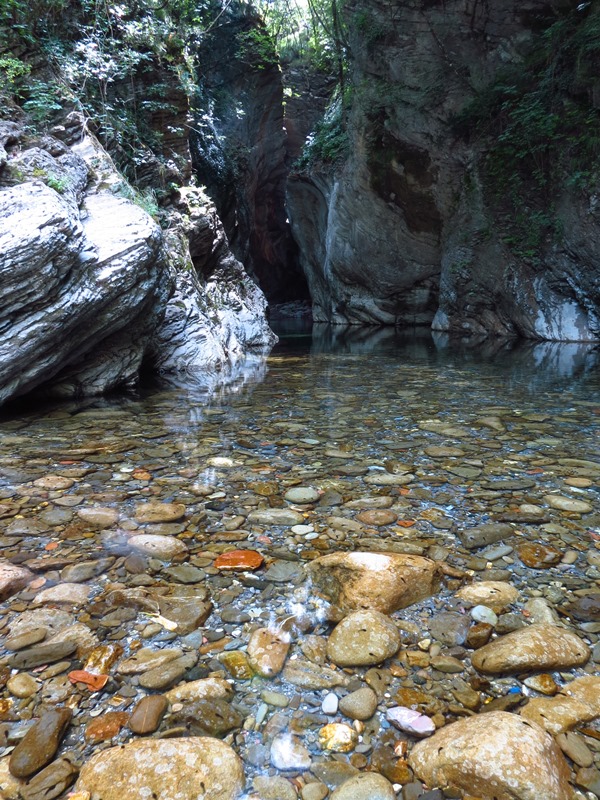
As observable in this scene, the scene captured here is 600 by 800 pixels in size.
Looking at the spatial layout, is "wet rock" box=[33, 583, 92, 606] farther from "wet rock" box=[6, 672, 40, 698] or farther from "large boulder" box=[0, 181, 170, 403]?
"large boulder" box=[0, 181, 170, 403]

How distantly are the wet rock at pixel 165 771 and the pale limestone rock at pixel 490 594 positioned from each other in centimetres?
94

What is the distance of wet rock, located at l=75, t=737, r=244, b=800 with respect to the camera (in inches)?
→ 38.4

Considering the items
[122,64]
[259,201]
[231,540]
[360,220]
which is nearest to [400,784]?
[231,540]

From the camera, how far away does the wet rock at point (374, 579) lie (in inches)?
64.0

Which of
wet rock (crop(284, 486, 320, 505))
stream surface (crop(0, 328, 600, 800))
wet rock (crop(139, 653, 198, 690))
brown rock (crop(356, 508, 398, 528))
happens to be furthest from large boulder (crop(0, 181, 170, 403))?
wet rock (crop(139, 653, 198, 690))

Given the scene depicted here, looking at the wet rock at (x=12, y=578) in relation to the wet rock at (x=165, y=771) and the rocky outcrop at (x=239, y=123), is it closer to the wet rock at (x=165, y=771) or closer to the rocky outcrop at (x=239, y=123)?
the wet rock at (x=165, y=771)

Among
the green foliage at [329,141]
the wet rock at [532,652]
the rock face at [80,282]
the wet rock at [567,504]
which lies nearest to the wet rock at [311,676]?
the wet rock at [532,652]

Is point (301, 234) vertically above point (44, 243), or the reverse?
point (301, 234)

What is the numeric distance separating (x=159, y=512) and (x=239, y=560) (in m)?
0.62

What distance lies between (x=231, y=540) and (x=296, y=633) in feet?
2.13

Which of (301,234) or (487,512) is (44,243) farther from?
(301,234)

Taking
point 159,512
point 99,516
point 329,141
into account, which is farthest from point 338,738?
point 329,141

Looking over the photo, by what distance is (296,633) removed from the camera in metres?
1.52

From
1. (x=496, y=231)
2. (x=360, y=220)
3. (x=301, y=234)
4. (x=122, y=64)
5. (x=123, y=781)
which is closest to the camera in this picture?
(x=123, y=781)
